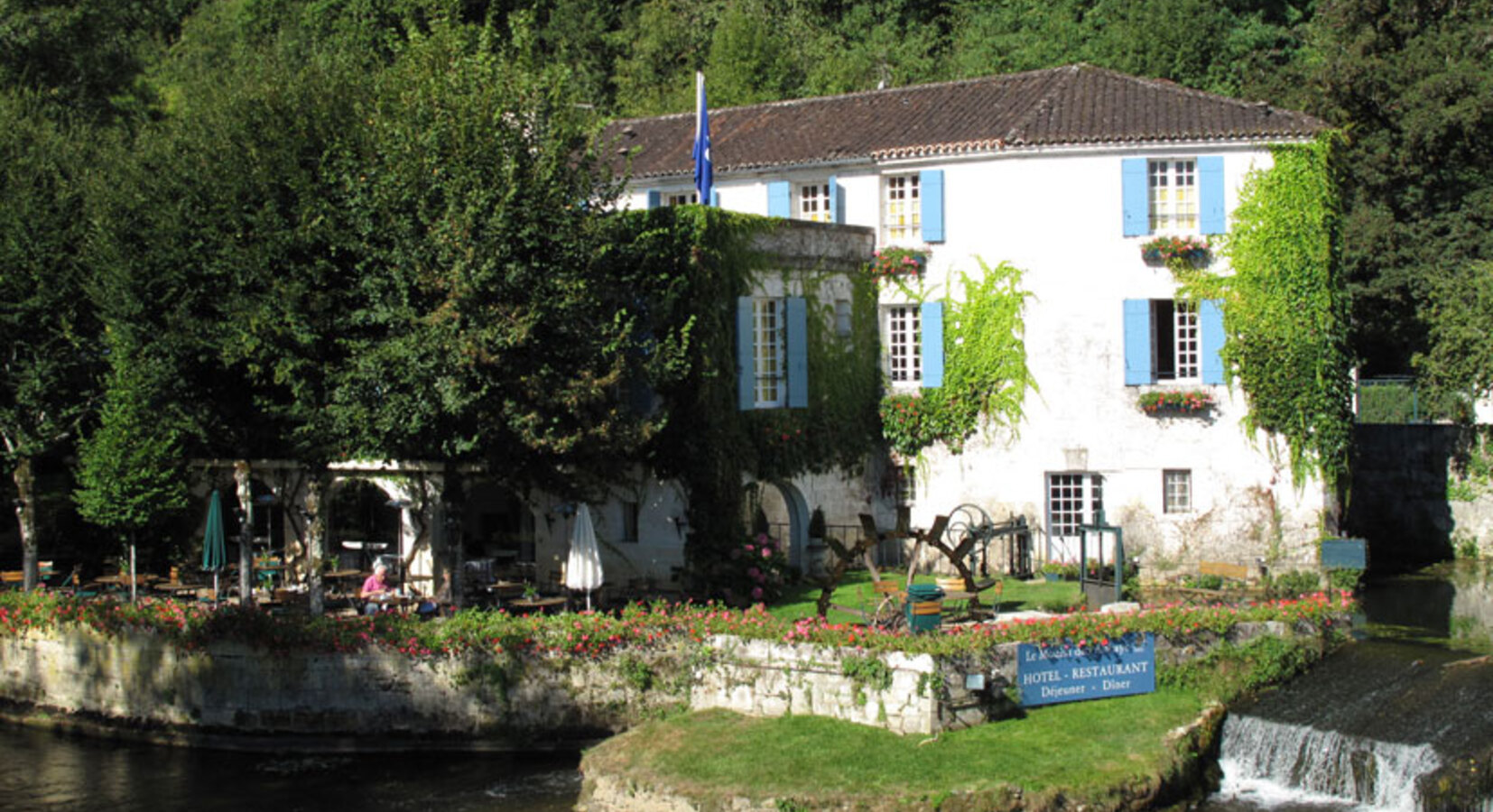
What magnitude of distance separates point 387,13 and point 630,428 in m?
37.3

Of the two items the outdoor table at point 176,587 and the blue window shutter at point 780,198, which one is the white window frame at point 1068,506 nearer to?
the blue window shutter at point 780,198

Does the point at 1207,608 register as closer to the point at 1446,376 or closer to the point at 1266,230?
the point at 1266,230

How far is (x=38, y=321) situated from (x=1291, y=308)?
25.9 metres

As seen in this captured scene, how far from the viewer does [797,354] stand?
3238 centimetres

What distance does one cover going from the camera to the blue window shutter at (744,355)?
31109 mm

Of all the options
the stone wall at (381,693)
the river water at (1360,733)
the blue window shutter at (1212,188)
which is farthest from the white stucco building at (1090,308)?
the stone wall at (381,693)

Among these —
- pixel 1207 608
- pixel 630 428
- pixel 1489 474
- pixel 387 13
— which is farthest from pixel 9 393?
pixel 1489 474

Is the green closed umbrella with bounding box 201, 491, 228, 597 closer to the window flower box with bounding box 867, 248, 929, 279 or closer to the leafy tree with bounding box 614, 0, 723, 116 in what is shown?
the window flower box with bounding box 867, 248, 929, 279

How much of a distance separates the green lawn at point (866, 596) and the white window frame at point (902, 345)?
4662mm

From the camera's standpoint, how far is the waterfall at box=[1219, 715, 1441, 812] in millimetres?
21281

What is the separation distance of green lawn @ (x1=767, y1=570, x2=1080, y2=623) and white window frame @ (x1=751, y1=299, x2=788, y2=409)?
384cm

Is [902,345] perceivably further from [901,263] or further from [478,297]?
[478,297]

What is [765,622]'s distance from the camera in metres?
24.4

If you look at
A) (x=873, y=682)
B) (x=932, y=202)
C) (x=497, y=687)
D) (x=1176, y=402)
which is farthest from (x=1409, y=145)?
(x=497, y=687)
